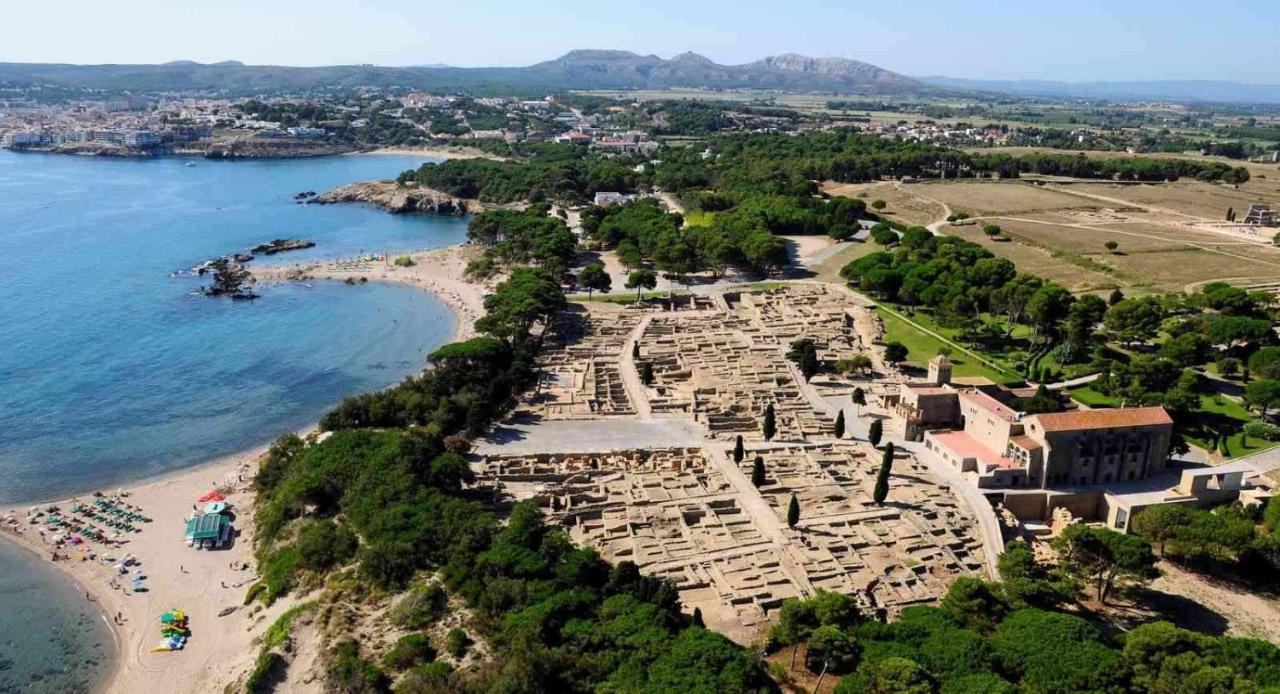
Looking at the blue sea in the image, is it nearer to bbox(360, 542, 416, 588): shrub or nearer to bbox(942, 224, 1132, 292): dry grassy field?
bbox(360, 542, 416, 588): shrub

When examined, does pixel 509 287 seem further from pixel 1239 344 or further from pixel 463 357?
pixel 1239 344

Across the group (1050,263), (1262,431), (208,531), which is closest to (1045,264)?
(1050,263)

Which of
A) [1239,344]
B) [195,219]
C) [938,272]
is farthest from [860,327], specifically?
[195,219]

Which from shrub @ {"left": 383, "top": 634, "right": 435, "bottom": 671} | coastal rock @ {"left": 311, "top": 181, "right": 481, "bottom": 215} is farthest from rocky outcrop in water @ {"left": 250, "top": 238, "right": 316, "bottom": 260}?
shrub @ {"left": 383, "top": 634, "right": 435, "bottom": 671}

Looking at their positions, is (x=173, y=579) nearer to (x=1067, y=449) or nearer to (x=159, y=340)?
(x=159, y=340)

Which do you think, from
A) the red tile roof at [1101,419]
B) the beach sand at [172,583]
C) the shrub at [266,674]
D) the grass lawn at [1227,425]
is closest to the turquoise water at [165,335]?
the beach sand at [172,583]
